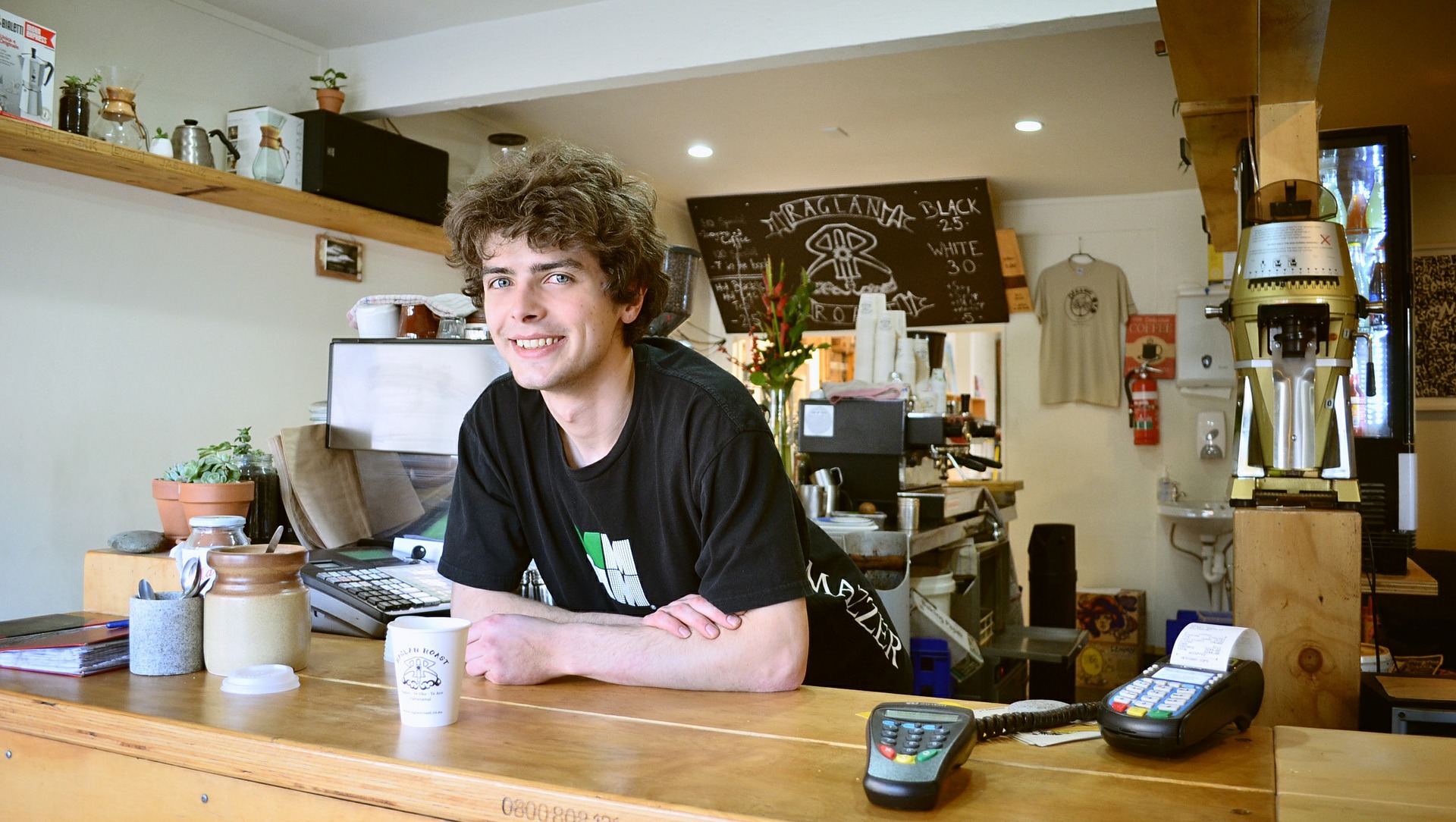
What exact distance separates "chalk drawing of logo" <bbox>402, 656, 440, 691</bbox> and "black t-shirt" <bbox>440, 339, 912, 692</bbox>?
40 centimetres

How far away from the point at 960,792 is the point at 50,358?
11.7 ft

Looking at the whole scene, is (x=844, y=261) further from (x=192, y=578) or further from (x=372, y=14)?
(x=192, y=578)

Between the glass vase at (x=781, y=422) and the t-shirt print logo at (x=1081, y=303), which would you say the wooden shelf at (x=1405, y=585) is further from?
the t-shirt print logo at (x=1081, y=303)

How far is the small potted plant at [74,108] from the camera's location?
3.25 metres

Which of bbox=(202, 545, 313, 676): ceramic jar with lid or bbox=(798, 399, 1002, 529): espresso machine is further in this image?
bbox=(798, 399, 1002, 529): espresso machine

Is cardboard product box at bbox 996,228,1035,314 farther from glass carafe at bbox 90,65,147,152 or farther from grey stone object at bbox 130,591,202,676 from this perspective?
grey stone object at bbox 130,591,202,676

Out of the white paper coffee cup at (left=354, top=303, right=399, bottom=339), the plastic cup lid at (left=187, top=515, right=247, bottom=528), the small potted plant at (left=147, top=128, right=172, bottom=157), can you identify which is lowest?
the plastic cup lid at (left=187, top=515, right=247, bottom=528)

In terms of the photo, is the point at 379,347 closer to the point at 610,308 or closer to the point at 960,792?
the point at 610,308

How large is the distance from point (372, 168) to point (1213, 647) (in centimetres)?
384

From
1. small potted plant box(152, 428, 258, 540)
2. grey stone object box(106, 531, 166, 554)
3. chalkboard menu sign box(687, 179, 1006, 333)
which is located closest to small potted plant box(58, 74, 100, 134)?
small potted plant box(152, 428, 258, 540)

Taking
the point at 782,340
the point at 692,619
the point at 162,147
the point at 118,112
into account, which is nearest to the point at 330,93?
the point at 162,147

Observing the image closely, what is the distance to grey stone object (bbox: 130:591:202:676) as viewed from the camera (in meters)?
1.32

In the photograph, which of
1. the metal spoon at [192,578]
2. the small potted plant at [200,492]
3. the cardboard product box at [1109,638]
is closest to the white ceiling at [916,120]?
the cardboard product box at [1109,638]

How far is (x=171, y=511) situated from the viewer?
2.12 meters
